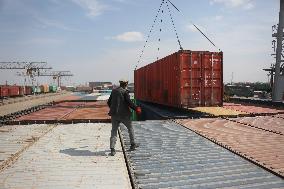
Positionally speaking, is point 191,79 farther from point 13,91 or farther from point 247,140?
point 13,91

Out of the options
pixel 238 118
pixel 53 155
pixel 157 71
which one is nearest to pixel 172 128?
pixel 238 118

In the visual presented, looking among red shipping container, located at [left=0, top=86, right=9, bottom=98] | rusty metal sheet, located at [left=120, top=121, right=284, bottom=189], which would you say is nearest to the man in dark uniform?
rusty metal sheet, located at [left=120, top=121, right=284, bottom=189]

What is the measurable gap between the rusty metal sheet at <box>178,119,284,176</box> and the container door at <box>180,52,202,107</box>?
3240 millimetres

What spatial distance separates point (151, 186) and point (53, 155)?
2.87m

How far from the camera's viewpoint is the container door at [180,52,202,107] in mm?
14367

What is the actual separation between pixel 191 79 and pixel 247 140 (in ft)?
23.1

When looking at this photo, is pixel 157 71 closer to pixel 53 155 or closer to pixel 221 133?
pixel 221 133

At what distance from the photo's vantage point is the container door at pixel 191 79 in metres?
14.4

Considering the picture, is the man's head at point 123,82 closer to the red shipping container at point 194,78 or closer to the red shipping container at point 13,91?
the red shipping container at point 194,78

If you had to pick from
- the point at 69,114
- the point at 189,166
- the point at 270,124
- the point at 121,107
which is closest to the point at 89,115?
the point at 69,114

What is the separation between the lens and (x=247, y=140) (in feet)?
25.4

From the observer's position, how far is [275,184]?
4574 mm

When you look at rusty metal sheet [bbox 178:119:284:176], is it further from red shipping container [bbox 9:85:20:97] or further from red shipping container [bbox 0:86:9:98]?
red shipping container [bbox 9:85:20:97]

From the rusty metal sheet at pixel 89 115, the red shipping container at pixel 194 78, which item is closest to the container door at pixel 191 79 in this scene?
the red shipping container at pixel 194 78
